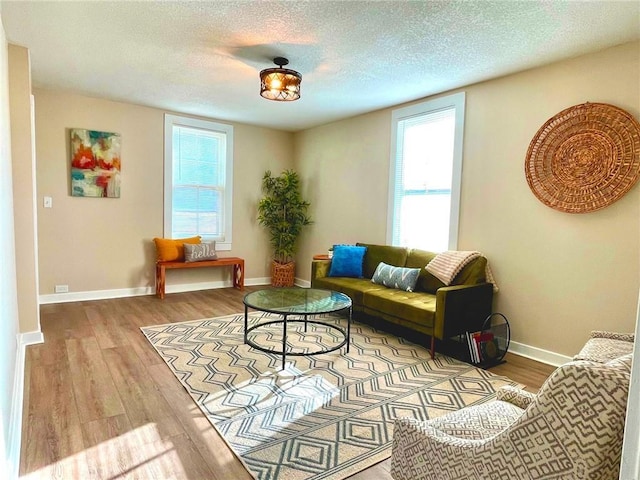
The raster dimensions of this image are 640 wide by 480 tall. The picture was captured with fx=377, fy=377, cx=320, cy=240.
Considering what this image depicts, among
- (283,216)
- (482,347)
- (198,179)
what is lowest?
(482,347)

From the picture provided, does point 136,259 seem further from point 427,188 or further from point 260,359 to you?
point 427,188

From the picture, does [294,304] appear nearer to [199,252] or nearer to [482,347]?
[482,347]

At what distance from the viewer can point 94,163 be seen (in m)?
4.70

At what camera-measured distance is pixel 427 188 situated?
4.17 metres

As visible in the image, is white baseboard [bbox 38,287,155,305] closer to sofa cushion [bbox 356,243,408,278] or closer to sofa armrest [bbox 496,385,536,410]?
sofa cushion [bbox 356,243,408,278]

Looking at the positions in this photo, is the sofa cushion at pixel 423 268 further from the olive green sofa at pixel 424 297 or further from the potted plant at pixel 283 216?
the potted plant at pixel 283 216

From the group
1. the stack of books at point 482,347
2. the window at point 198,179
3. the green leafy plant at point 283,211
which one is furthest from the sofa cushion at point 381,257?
the window at point 198,179

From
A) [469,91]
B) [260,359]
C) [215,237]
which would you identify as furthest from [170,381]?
[469,91]

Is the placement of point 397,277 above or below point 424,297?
above

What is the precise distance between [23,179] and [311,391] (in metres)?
2.86

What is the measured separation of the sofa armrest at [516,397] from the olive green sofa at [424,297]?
51.3 inches

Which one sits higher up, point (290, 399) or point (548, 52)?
point (548, 52)

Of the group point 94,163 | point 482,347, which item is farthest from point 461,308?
point 94,163

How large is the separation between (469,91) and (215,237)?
391 centimetres
